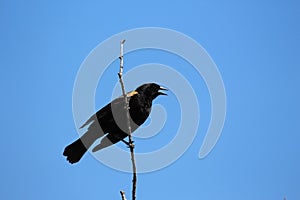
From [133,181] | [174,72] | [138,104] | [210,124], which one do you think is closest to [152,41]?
[174,72]

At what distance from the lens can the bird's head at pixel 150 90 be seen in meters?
7.34

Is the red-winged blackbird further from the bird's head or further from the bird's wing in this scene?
the bird's head

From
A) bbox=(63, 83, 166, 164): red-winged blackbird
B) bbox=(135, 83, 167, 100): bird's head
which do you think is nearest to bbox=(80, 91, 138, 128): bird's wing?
bbox=(63, 83, 166, 164): red-winged blackbird

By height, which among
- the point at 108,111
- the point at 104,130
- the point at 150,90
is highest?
the point at 150,90

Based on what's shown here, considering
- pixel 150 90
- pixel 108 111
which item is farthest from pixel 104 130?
pixel 150 90

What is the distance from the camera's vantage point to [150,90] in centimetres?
745

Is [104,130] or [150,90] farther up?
[150,90]

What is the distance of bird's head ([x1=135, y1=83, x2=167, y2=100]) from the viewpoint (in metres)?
7.34

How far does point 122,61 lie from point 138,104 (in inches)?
129

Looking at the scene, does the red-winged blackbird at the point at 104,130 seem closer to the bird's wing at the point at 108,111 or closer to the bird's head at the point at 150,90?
the bird's wing at the point at 108,111

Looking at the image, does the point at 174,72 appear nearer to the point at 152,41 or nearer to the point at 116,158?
the point at 152,41

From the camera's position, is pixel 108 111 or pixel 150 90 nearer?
pixel 108 111

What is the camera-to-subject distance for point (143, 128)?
A: 6.82 meters

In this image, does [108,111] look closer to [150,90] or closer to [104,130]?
[104,130]
